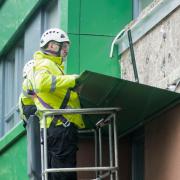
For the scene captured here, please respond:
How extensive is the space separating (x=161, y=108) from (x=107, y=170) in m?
1.03

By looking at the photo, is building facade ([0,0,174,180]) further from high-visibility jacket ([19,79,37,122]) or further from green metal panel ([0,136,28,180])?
high-visibility jacket ([19,79,37,122])

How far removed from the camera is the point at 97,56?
13.7 metres

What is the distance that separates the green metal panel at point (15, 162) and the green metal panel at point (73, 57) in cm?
285

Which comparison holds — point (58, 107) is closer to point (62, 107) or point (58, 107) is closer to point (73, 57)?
point (62, 107)

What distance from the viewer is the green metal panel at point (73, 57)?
44.0 ft

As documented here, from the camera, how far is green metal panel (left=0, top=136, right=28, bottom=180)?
52.9ft

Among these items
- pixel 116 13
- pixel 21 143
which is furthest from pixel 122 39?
pixel 21 143

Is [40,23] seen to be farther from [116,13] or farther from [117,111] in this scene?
[117,111]

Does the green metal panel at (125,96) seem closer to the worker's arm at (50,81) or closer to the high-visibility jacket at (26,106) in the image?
the worker's arm at (50,81)

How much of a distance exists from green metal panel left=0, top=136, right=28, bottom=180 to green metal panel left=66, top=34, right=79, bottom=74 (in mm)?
2854

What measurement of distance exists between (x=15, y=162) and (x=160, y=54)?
5207mm

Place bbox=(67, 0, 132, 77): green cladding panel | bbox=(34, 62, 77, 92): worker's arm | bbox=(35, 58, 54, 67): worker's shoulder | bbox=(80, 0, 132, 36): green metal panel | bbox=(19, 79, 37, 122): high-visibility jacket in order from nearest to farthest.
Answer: bbox=(34, 62, 77, 92): worker's arm
bbox=(35, 58, 54, 67): worker's shoulder
bbox=(19, 79, 37, 122): high-visibility jacket
bbox=(67, 0, 132, 77): green cladding panel
bbox=(80, 0, 132, 36): green metal panel

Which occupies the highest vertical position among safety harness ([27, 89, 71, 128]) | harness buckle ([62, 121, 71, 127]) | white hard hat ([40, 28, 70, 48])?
white hard hat ([40, 28, 70, 48])

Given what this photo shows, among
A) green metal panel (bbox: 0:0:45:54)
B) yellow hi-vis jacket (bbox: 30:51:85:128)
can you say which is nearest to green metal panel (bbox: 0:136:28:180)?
green metal panel (bbox: 0:0:45:54)
